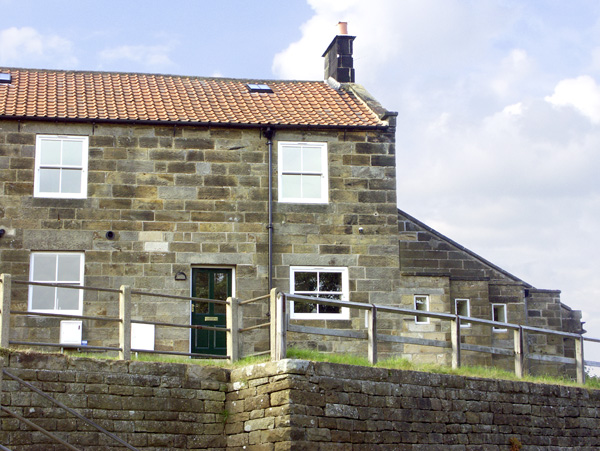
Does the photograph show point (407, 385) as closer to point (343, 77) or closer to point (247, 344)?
point (247, 344)

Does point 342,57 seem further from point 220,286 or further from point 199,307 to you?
point 199,307

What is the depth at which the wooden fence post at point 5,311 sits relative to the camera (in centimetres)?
1120

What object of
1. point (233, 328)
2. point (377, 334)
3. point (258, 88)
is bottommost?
point (377, 334)

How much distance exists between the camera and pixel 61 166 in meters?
17.7

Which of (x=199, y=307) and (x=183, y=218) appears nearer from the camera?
(x=199, y=307)

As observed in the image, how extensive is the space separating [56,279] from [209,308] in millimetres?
2839

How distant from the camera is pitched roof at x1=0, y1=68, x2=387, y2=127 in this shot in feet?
59.8

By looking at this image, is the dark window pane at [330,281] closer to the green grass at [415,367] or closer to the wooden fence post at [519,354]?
the green grass at [415,367]

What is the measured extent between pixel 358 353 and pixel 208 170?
447 centimetres

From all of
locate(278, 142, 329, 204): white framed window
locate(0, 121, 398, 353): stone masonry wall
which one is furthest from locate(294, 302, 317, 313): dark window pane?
locate(278, 142, 329, 204): white framed window

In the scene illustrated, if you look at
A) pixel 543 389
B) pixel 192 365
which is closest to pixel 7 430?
pixel 192 365

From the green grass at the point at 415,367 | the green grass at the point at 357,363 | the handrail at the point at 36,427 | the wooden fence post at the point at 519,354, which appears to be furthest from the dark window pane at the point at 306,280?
the handrail at the point at 36,427

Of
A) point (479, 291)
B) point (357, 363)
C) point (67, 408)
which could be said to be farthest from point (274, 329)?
point (479, 291)

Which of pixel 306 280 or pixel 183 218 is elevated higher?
pixel 183 218
